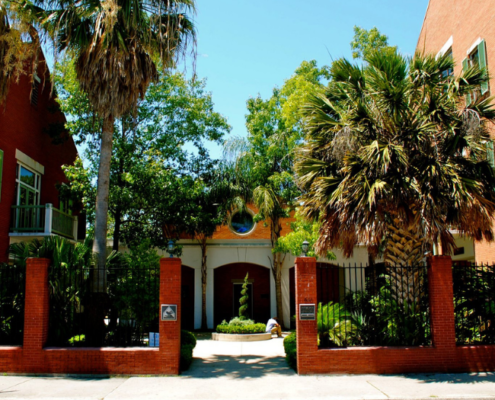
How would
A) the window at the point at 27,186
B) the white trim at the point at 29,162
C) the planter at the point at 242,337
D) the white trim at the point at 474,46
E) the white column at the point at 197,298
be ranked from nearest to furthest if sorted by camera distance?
1. the white trim at the point at 474,46
2. the white trim at the point at 29,162
3. the window at the point at 27,186
4. the planter at the point at 242,337
5. the white column at the point at 197,298

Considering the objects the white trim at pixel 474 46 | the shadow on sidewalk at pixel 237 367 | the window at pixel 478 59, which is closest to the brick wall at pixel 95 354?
the shadow on sidewalk at pixel 237 367

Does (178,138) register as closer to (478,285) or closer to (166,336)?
(166,336)

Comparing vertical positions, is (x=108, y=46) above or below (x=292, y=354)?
above

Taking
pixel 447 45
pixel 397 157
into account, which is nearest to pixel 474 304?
pixel 397 157

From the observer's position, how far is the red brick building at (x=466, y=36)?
50.8ft

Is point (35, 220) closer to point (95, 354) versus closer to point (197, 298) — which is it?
point (197, 298)

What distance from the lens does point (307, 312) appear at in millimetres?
10961

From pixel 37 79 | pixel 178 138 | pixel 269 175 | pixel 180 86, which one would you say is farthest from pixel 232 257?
pixel 37 79

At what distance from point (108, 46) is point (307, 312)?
8.54 meters

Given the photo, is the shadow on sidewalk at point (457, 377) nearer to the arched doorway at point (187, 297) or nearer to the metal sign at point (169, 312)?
the metal sign at point (169, 312)

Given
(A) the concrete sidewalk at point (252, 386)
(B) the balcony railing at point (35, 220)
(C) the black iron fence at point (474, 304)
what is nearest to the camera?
(A) the concrete sidewalk at point (252, 386)

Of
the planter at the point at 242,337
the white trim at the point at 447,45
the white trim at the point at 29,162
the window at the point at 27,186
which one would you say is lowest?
the planter at the point at 242,337

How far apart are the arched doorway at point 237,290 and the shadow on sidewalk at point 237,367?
1249 cm

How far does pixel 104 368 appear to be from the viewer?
1102 centimetres
